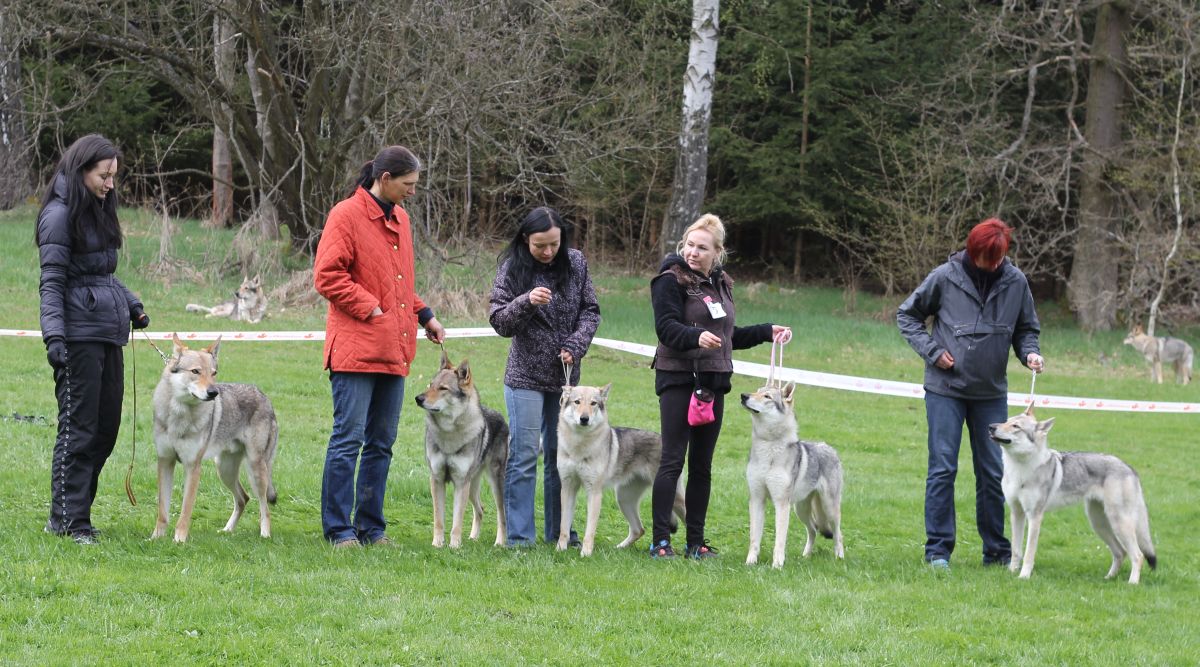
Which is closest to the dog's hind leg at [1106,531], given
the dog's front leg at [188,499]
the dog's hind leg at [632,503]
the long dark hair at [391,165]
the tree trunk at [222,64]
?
the dog's hind leg at [632,503]

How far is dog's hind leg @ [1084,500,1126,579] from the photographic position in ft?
23.5

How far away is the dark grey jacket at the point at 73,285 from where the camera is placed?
569 cm

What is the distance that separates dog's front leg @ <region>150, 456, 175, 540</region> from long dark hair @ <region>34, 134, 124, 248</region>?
1251 millimetres

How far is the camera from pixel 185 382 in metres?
6.25

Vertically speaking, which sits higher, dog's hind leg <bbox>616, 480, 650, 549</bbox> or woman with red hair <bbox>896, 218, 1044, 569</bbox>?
woman with red hair <bbox>896, 218, 1044, 569</bbox>

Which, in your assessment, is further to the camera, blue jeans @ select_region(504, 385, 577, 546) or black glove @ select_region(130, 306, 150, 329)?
blue jeans @ select_region(504, 385, 577, 546)

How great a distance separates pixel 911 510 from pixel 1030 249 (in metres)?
18.4

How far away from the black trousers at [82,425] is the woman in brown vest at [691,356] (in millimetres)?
2843

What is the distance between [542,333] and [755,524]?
165 cm

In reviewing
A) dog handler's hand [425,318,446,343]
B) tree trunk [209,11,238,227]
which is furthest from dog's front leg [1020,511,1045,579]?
tree trunk [209,11,238,227]

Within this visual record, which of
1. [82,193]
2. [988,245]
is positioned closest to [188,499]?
[82,193]

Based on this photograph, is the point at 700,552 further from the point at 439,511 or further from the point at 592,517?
the point at 439,511

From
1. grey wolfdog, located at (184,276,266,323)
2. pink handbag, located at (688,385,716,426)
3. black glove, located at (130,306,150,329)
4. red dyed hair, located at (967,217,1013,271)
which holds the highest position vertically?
red dyed hair, located at (967,217,1013,271)

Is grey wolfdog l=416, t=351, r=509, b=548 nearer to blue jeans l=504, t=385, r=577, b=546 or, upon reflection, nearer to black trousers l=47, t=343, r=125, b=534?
blue jeans l=504, t=385, r=577, b=546
